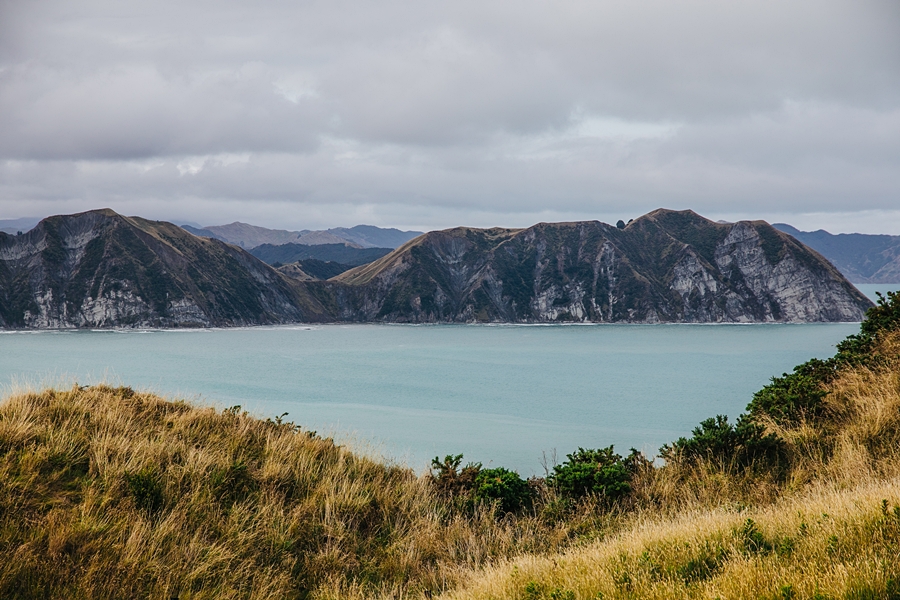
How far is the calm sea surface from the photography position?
128ft

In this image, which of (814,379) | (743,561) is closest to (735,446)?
(814,379)

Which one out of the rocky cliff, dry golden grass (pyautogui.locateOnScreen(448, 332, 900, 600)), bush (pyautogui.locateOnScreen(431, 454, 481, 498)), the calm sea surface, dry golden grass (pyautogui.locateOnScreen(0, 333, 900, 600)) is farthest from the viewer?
the rocky cliff

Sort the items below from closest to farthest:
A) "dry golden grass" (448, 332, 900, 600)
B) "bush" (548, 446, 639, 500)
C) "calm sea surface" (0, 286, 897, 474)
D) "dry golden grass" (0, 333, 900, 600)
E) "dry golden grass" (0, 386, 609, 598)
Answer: "dry golden grass" (448, 332, 900, 600) → "dry golden grass" (0, 333, 900, 600) → "dry golden grass" (0, 386, 609, 598) → "bush" (548, 446, 639, 500) → "calm sea surface" (0, 286, 897, 474)

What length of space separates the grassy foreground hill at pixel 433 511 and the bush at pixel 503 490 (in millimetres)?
41

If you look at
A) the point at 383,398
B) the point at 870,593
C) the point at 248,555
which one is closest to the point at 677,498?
the point at 870,593

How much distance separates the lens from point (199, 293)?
7549 inches

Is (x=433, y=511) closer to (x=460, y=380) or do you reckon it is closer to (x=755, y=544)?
(x=755, y=544)

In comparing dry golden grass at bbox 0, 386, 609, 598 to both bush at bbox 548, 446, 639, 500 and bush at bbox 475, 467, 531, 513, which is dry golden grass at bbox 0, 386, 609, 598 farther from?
bush at bbox 548, 446, 639, 500

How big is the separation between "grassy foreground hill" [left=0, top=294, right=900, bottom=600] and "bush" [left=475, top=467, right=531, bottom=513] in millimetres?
41

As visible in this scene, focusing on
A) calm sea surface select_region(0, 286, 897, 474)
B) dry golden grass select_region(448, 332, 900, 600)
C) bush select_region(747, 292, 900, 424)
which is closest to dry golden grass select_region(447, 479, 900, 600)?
dry golden grass select_region(448, 332, 900, 600)

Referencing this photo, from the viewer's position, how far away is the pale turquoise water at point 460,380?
39.8 m

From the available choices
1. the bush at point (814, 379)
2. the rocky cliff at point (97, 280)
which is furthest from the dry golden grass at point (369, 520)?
the rocky cliff at point (97, 280)

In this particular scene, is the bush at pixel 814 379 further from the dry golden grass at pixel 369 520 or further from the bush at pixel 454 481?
the bush at pixel 454 481

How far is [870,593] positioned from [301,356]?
10249 cm
